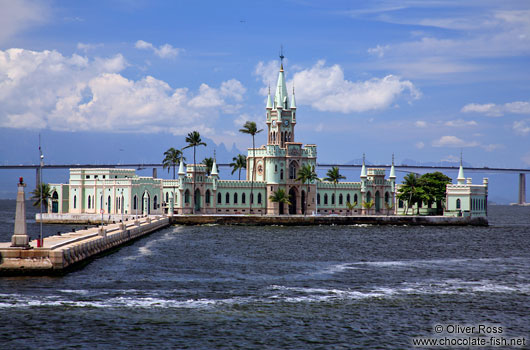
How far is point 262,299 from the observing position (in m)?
40.4

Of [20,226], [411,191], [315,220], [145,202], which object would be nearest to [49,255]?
[20,226]

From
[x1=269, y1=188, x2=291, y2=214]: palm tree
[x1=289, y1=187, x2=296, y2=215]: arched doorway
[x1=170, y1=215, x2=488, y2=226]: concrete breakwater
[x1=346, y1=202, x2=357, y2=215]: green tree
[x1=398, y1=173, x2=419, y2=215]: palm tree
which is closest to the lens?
[x1=170, y1=215, x2=488, y2=226]: concrete breakwater

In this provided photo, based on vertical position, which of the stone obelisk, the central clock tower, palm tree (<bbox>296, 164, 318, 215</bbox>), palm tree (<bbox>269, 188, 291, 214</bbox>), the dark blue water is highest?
the central clock tower

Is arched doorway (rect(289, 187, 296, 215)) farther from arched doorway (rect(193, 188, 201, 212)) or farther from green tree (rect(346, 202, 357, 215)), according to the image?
arched doorway (rect(193, 188, 201, 212))

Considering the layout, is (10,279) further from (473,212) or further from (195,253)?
A: (473,212)

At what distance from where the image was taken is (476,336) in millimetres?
32906

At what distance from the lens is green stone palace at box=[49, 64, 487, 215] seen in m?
113

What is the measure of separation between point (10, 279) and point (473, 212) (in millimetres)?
88810

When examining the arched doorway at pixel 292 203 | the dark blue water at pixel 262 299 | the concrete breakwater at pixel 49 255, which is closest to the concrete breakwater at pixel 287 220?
the arched doorway at pixel 292 203

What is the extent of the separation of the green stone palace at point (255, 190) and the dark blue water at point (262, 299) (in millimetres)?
45746

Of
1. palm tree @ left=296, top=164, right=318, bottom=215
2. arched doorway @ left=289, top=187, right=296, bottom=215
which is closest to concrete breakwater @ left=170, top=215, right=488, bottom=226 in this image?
palm tree @ left=296, top=164, right=318, bottom=215

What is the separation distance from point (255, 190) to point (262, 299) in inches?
3108

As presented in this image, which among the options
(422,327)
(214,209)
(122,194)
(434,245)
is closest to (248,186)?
(214,209)

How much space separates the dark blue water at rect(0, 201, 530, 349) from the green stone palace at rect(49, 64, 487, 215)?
45.7 metres
